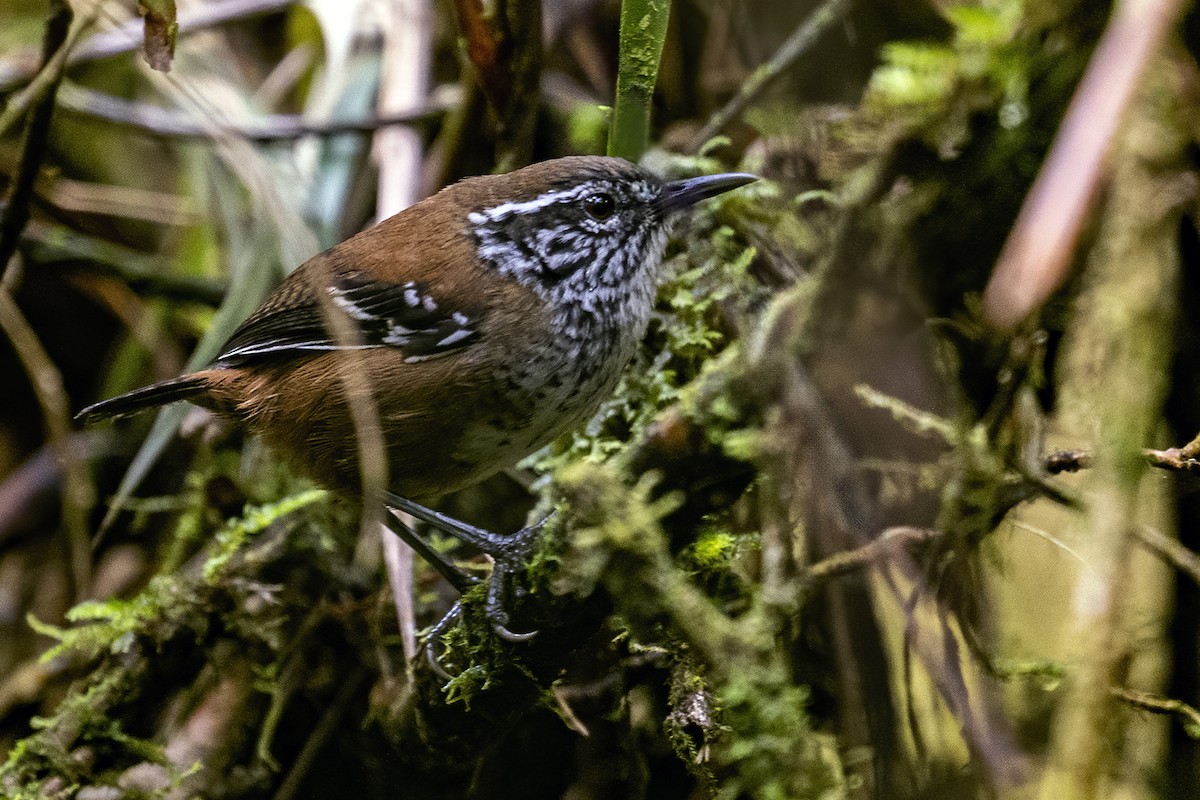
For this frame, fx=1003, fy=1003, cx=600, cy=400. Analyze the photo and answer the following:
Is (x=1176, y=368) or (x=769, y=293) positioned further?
(x=769, y=293)

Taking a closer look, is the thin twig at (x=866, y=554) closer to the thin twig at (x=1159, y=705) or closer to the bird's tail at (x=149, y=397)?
the thin twig at (x=1159, y=705)

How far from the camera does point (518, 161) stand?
3129 millimetres

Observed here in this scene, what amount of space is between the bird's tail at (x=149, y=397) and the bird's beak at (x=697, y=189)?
1302 millimetres

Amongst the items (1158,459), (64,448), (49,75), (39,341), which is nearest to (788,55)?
(1158,459)

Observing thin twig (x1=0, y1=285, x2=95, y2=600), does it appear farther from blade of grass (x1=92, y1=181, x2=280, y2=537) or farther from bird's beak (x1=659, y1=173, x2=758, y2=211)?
bird's beak (x1=659, y1=173, x2=758, y2=211)

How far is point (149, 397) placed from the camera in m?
2.62

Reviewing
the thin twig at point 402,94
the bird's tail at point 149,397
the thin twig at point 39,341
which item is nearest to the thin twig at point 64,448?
the thin twig at point 39,341

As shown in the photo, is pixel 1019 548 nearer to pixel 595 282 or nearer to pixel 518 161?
pixel 595 282

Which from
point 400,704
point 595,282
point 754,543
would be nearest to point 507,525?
point 400,704

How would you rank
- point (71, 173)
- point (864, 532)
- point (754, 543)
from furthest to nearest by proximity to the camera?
1. point (71, 173)
2. point (864, 532)
3. point (754, 543)

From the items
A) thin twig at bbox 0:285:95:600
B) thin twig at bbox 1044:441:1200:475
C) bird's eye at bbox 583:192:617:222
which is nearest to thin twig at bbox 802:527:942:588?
thin twig at bbox 1044:441:1200:475

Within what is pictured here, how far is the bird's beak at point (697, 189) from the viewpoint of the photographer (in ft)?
7.87

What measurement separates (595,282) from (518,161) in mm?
863

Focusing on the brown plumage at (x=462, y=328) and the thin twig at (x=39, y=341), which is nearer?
the brown plumage at (x=462, y=328)
